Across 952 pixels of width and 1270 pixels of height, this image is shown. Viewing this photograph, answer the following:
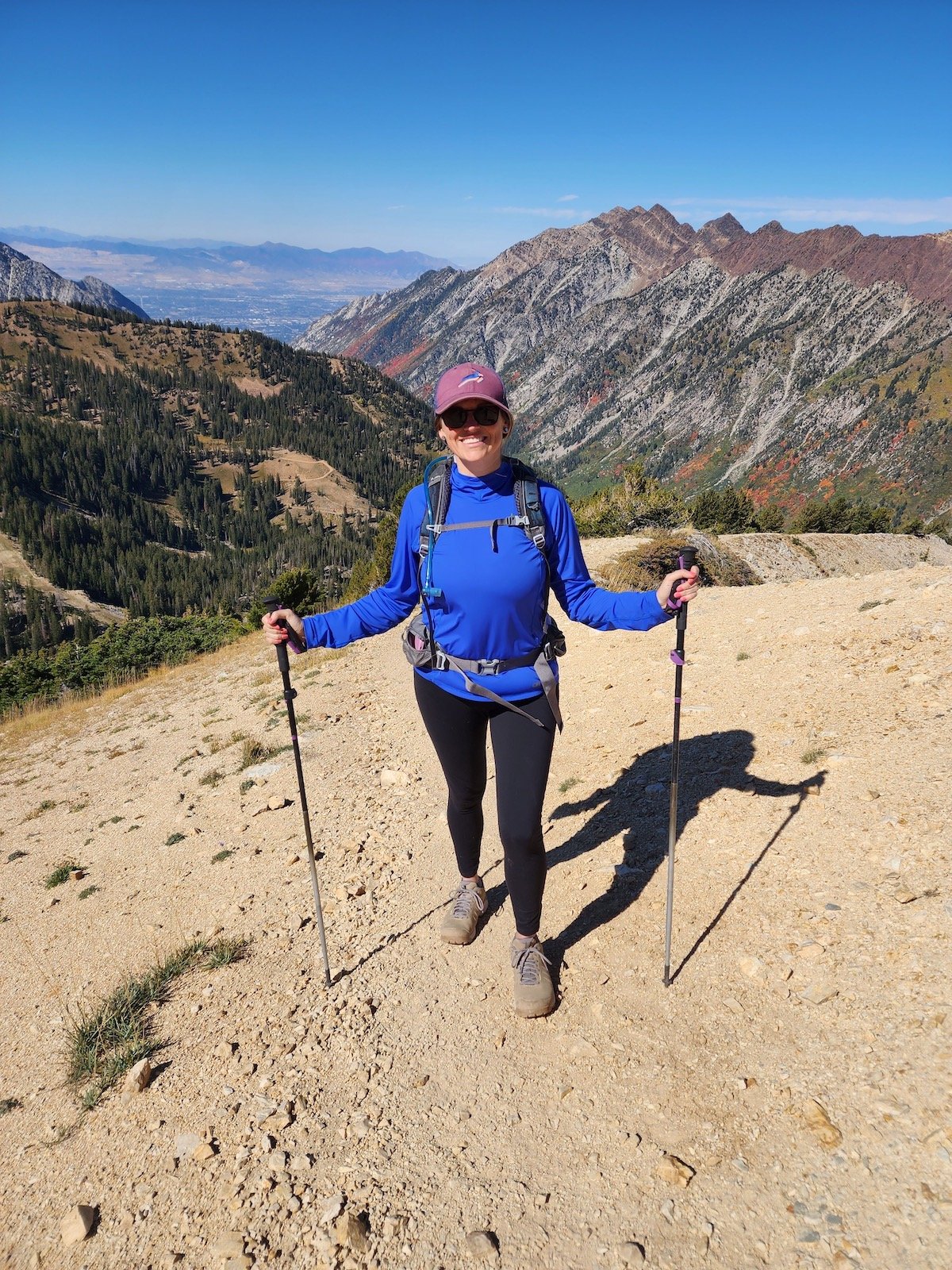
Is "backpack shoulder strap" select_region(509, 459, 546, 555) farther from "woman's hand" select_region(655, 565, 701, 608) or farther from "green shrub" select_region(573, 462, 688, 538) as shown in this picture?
"green shrub" select_region(573, 462, 688, 538)

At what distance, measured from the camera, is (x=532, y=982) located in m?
4.63

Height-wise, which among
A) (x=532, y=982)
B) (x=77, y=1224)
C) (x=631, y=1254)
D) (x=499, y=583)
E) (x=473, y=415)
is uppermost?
(x=473, y=415)

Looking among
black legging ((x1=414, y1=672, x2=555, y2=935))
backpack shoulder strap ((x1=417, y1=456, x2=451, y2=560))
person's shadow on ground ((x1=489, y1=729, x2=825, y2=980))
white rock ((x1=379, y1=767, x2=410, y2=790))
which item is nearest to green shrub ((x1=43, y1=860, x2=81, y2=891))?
white rock ((x1=379, y1=767, x2=410, y2=790))

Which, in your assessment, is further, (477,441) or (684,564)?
(684,564)

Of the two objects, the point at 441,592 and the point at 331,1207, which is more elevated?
the point at 441,592

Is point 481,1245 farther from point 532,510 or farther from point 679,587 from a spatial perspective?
point 532,510

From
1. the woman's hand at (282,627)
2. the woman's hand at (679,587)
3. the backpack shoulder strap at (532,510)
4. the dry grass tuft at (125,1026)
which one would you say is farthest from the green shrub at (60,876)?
the woman's hand at (679,587)

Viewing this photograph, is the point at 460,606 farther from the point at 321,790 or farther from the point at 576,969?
the point at 321,790

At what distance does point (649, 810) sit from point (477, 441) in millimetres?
4695

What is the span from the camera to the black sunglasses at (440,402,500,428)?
151 inches

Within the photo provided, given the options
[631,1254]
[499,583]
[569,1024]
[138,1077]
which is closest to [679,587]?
[499,583]

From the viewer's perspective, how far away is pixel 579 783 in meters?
7.95

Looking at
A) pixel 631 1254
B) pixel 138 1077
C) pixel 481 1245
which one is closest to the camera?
pixel 631 1254

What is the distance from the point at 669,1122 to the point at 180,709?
15730mm
